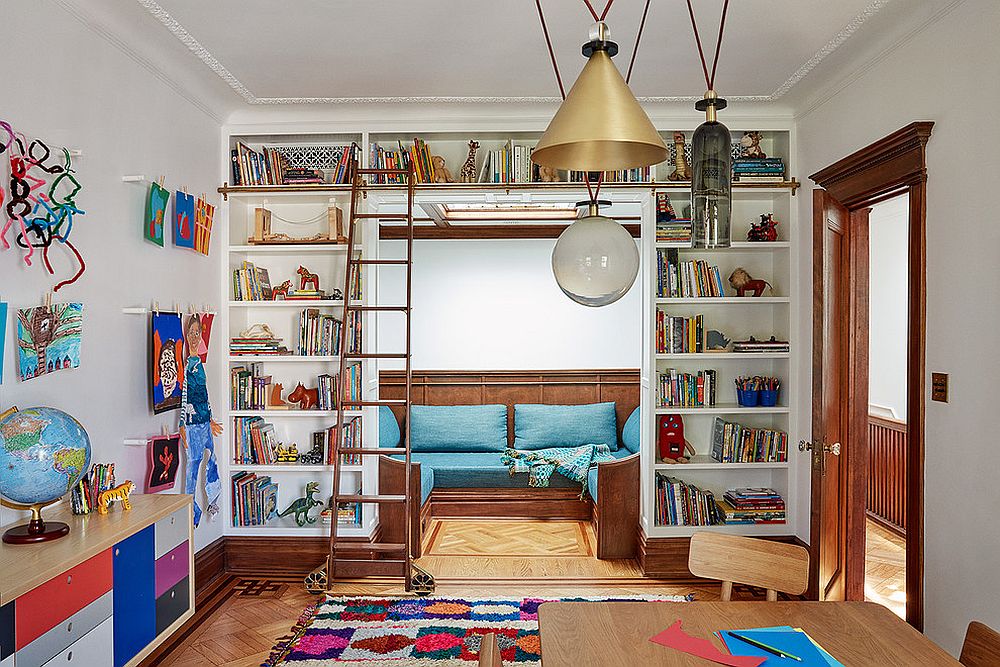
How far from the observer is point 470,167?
464 cm

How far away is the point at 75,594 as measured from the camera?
7.99 feet

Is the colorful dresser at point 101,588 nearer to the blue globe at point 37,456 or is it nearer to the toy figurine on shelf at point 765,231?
the blue globe at point 37,456

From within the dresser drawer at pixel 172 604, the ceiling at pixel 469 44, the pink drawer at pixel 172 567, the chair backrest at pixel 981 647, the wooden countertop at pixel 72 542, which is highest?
the ceiling at pixel 469 44

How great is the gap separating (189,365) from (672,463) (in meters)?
2.76

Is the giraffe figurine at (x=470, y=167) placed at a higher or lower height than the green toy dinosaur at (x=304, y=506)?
higher

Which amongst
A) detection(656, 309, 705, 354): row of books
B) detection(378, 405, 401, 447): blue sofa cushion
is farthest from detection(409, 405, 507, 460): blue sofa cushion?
detection(656, 309, 705, 354): row of books

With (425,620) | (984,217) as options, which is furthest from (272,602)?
(984,217)

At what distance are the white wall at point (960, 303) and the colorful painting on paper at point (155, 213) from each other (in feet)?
10.9

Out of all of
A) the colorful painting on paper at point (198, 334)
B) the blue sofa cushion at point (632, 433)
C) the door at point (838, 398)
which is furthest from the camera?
the blue sofa cushion at point (632, 433)

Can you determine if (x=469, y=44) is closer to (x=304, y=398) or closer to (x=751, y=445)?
(x=304, y=398)

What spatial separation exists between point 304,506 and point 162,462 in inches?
44.1

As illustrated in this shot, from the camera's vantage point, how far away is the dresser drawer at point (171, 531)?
299 cm

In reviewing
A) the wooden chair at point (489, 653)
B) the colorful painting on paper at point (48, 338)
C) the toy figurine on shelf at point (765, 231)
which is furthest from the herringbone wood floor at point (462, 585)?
the wooden chair at point (489, 653)

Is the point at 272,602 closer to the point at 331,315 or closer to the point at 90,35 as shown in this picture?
the point at 331,315
